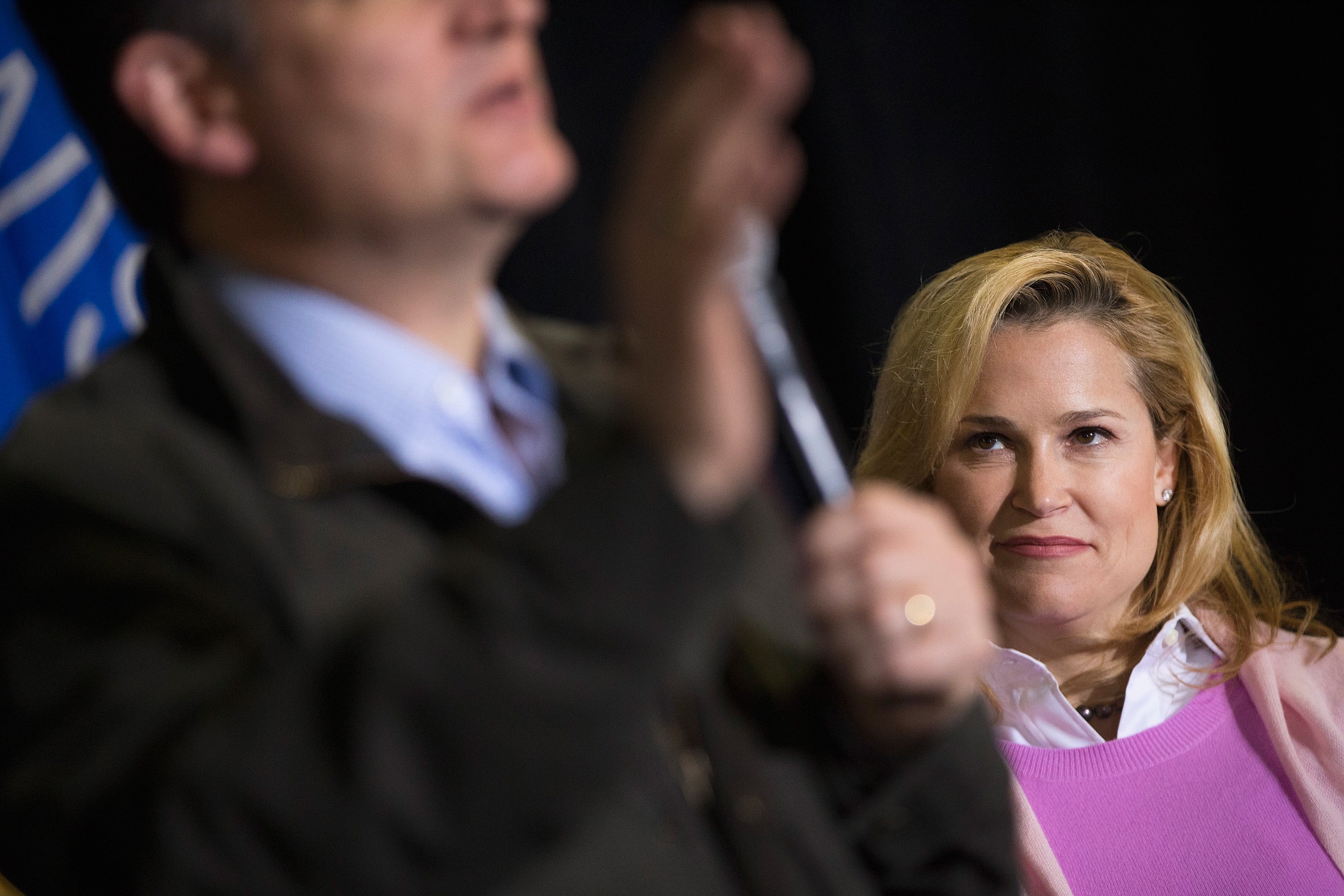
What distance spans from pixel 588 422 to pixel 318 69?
222mm

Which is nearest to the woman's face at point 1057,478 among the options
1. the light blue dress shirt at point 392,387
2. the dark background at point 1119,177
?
the dark background at point 1119,177

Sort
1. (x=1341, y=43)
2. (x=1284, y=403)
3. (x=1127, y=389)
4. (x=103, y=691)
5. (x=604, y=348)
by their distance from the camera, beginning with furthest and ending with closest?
1. (x=1284, y=403)
2. (x=1341, y=43)
3. (x=1127, y=389)
4. (x=604, y=348)
5. (x=103, y=691)

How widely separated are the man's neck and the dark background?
1497mm

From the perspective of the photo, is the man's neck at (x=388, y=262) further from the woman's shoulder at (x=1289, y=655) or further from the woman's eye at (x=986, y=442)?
the woman's shoulder at (x=1289, y=655)

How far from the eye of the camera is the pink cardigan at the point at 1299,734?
1.44 meters

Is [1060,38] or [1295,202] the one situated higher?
[1060,38]

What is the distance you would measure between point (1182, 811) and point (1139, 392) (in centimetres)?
59

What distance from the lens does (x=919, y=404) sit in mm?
1760

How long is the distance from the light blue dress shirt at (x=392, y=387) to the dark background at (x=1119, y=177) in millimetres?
Result: 1516

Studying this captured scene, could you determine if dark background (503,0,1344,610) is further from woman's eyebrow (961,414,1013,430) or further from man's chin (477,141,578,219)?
man's chin (477,141,578,219)

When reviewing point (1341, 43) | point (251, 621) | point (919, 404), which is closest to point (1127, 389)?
point (919, 404)

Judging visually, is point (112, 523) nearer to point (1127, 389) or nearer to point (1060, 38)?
point (1127, 389)

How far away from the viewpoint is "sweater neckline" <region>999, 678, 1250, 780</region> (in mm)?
1571

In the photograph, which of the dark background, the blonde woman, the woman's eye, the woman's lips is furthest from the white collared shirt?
the dark background
